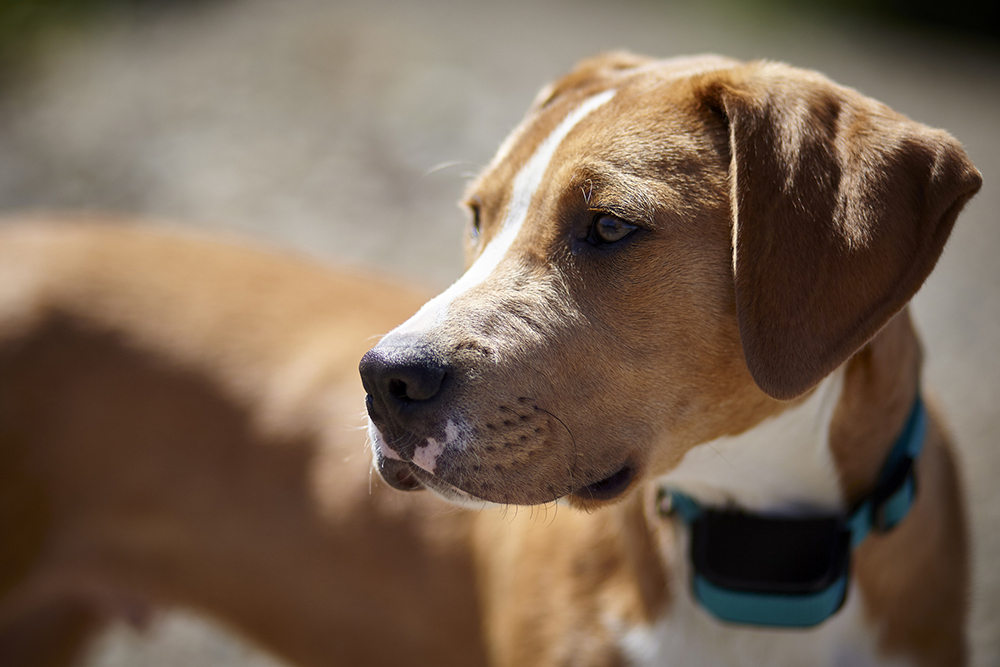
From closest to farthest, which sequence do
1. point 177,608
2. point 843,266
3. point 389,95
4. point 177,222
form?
1. point 843,266
2. point 177,608
3. point 177,222
4. point 389,95

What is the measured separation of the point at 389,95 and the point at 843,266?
6318 mm

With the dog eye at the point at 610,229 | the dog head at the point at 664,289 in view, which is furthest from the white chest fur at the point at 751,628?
the dog eye at the point at 610,229

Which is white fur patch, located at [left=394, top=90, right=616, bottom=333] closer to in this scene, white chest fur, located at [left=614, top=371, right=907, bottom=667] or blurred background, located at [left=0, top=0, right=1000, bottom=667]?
white chest fur, located at [left=614, top=371, right=907, bottom=667]

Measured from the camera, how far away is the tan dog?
1.83 m

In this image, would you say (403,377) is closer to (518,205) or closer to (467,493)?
(467,493)

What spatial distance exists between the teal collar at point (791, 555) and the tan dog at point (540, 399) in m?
0.07

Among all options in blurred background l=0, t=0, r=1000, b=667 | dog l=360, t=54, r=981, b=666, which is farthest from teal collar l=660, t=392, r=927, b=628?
blurred background l=0, t=0, r=1000, b=667

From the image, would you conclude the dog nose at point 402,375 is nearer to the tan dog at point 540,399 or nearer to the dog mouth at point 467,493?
the tan dog at point 540,399

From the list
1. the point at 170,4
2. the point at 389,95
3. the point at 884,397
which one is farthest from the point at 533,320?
the point at 170,4

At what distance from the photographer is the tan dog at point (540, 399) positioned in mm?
1827

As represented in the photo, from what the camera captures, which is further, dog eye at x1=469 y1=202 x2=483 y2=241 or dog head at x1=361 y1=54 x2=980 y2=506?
dog eye at x1=469 y1=202 x2=483 y2=241

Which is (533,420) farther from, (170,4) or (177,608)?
(170,4)

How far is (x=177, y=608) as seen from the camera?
320 centimetres

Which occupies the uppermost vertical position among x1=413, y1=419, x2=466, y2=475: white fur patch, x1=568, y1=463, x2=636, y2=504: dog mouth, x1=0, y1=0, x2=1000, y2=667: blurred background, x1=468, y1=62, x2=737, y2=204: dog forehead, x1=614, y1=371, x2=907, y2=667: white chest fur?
x1=468, y1=62, x2=737, y2=204: dog forehead
